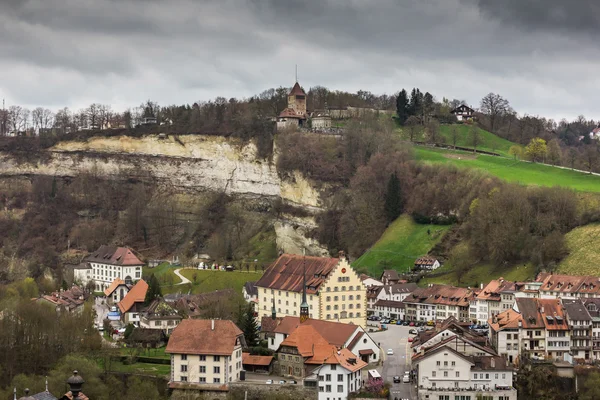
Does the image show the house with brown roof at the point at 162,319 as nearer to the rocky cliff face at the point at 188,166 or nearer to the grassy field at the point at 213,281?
the grassy field at the point at 213,281

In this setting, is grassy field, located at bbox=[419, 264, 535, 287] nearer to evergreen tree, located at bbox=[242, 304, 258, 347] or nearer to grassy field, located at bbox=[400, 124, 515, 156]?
evergreen tree, located at bbox=[242, 304, 258, 347]

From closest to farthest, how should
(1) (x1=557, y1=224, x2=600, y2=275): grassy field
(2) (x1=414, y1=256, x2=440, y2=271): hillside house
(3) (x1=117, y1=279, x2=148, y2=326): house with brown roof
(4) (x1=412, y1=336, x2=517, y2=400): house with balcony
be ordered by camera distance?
(4) (x1=412, y1=336, x2=517, y2=400): house with balcony < (3) (x1=117, y1=279, x2=148, y2=326): house with brown roof < (1) (x1=557, y1=224, x2=600, y2=275): grassy field < (2) (x1=414, y1=256, x2=440, y2=271): hillside house

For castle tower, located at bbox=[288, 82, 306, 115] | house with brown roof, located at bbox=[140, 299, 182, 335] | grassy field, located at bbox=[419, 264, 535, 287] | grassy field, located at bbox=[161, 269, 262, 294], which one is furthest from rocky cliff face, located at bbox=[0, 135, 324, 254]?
house with brown roof, located at bbox=[140, 299, 182, 335]

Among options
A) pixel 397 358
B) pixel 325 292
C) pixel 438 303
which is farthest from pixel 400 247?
pixel 397 358

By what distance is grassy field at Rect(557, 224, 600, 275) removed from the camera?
7762 cm

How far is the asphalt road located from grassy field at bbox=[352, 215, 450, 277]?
16.6 meters

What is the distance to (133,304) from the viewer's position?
77.9 metres

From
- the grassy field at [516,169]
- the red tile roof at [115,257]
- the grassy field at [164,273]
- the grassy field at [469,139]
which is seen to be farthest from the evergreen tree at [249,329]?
the grassy field at [469,139]

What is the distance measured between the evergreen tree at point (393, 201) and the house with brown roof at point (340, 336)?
135 feet

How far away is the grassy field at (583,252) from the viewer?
7762cm

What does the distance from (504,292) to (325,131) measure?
55721 millimetres

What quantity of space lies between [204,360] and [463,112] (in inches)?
3587

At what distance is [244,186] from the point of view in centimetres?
12800

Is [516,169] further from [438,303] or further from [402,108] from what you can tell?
[438,303]
